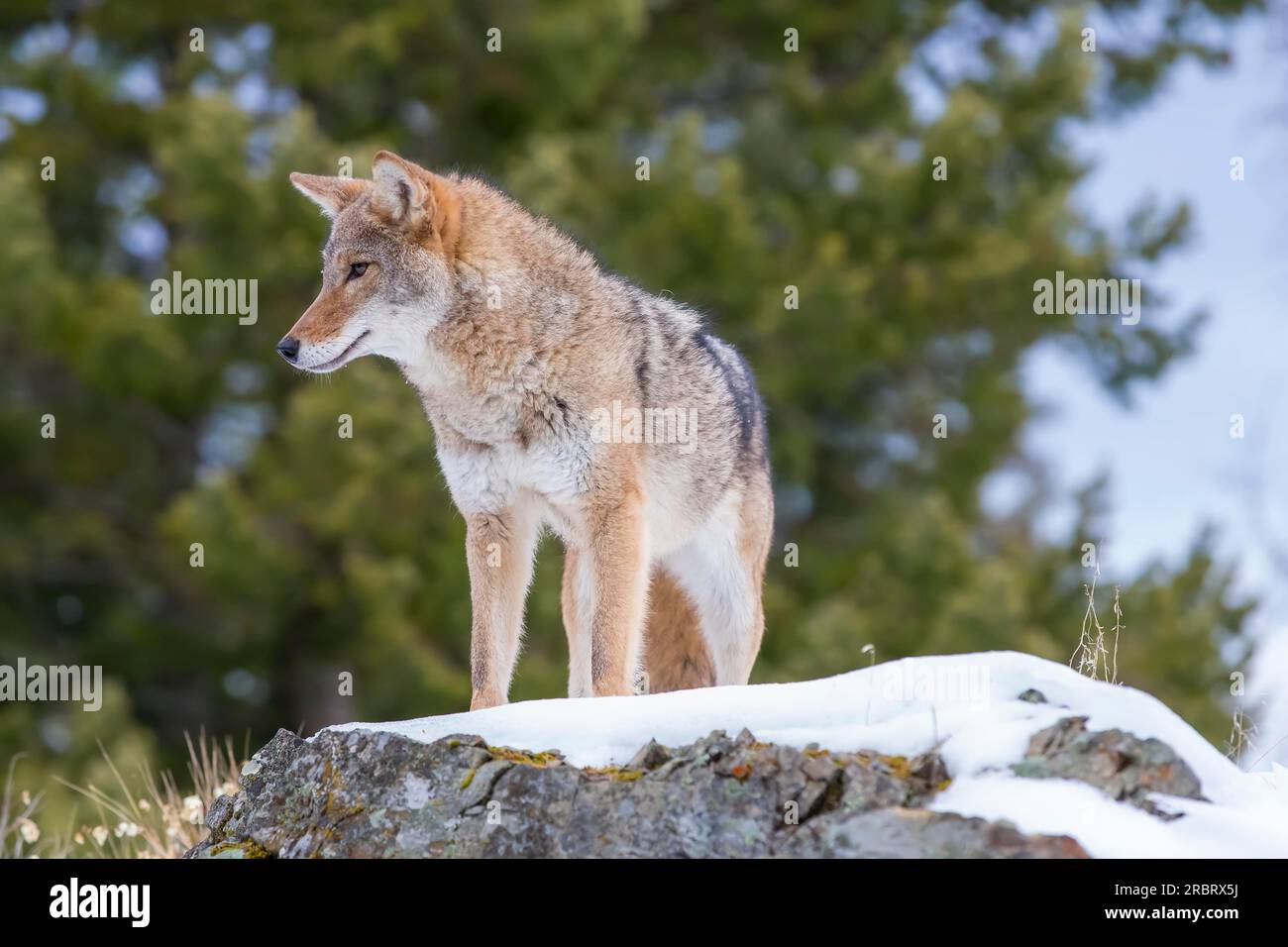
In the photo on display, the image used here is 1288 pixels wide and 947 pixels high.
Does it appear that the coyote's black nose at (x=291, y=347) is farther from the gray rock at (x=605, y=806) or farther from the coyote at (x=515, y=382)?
the gray rock at (x=605, y=806)

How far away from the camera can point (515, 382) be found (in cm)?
624

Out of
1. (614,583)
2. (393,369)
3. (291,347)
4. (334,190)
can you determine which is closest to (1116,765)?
(614,583)

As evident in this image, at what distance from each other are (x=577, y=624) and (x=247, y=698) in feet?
45.6

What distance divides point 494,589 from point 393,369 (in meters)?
11.2

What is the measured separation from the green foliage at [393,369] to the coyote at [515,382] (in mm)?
8799

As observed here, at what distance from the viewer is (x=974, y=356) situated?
20.4m

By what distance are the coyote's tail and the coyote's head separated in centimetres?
202

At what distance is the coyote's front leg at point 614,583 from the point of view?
20.6ft

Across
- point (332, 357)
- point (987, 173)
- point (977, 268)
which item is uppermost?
point (987, 173)

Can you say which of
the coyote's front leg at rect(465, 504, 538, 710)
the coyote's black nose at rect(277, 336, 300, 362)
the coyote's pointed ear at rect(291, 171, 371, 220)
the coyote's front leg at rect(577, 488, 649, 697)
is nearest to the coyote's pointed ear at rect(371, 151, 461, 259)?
the coyote's pointed ear at rect(291, 171, 371, 220)

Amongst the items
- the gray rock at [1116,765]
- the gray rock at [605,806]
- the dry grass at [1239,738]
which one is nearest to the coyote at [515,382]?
the gray rock at [605,806]

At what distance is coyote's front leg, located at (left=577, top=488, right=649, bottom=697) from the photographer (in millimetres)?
6266

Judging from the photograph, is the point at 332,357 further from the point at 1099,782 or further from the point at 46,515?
the point at 46,515
